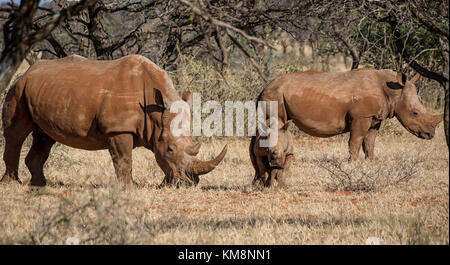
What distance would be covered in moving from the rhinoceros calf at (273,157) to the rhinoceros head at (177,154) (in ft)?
1.48

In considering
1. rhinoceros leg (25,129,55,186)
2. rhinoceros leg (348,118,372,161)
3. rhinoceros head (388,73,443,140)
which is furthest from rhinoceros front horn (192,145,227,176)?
rhinoceros head (388,73,443,140)

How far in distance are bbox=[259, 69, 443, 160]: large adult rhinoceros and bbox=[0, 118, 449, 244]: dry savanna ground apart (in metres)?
0.60

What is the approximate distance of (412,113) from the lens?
10.6 meters

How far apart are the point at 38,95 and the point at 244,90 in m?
6.14

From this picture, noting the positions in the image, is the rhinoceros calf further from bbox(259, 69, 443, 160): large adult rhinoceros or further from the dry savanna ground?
bbox(259, 69, 443, 160): large adult rhinoceros

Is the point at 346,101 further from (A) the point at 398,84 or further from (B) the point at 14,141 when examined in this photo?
Result: (B) the point at 14,141

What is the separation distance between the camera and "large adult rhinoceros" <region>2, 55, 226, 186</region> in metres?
8.15

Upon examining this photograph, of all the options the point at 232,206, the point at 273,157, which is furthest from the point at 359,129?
the point at 232,206

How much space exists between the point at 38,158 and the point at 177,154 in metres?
2.02

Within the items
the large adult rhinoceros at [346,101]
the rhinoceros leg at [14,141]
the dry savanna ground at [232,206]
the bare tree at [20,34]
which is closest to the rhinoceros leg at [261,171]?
the dry savanna ground at [232,206]

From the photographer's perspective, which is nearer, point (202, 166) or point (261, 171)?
point (202, 166)

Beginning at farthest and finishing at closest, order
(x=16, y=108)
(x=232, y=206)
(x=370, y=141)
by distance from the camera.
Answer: (x=370, y=141) → (x=16, y=108) → (x=232, y=206)
